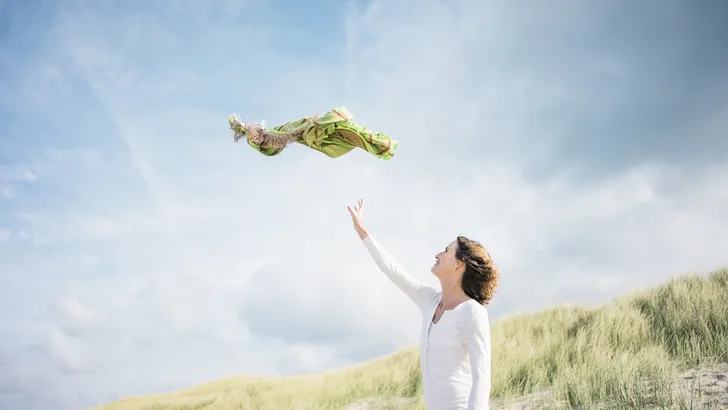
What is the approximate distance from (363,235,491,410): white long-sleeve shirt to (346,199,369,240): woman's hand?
967 mm

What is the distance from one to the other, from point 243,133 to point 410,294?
3744 millimetres

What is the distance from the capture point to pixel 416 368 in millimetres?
9852

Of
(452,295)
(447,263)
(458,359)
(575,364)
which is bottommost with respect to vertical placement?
(458,359)

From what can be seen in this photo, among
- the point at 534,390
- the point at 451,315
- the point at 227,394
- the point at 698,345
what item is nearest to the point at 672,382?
the point at 698,345

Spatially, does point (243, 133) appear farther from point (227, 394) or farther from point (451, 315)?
point (227, 394)

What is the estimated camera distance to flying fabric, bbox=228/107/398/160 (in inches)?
247

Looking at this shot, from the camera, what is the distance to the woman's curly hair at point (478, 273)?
135 inches

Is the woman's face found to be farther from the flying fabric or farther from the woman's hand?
the flying fabric

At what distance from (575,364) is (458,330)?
5.59 metres

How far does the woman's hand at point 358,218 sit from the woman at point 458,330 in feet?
2.42

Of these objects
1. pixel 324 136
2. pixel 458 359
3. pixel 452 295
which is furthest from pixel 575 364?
pixel 458 359

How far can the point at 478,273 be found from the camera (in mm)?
3436

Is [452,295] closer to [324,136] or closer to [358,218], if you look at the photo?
[358,218]

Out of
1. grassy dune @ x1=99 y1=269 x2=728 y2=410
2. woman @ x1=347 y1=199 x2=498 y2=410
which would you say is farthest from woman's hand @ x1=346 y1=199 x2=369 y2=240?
grassy dune @ x1=99 y1=269 x2=728 y2=410
